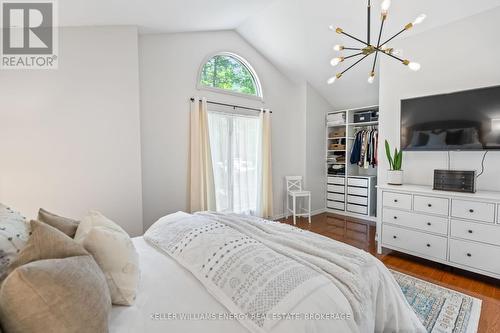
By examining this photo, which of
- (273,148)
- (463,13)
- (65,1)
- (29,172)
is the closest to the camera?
(65,1)

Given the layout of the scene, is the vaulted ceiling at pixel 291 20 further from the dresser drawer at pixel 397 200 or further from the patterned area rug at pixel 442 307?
the patterned area rug at pixel 442 307

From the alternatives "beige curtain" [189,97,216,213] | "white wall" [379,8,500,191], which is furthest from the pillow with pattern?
"white wall" [379,8,500,191]

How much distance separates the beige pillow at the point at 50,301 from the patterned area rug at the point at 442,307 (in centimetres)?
202

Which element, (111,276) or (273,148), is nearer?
(111,276)

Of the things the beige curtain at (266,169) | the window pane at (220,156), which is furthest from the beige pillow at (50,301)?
the beige curtain at (266,169)

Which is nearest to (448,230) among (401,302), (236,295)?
(401,302)

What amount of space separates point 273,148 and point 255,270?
3.33 meters

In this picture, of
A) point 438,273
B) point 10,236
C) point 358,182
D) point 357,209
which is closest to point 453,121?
point 438,273

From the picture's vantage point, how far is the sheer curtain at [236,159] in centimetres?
358

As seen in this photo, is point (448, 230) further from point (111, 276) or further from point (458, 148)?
point (111, 276)

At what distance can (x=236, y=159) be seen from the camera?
3.81 meters

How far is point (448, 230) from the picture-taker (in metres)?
2.38

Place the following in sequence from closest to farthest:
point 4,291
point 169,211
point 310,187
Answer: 1. point 4,291
2. point 169,211
3. point 310,187

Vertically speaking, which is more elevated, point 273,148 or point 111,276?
point 273,148
